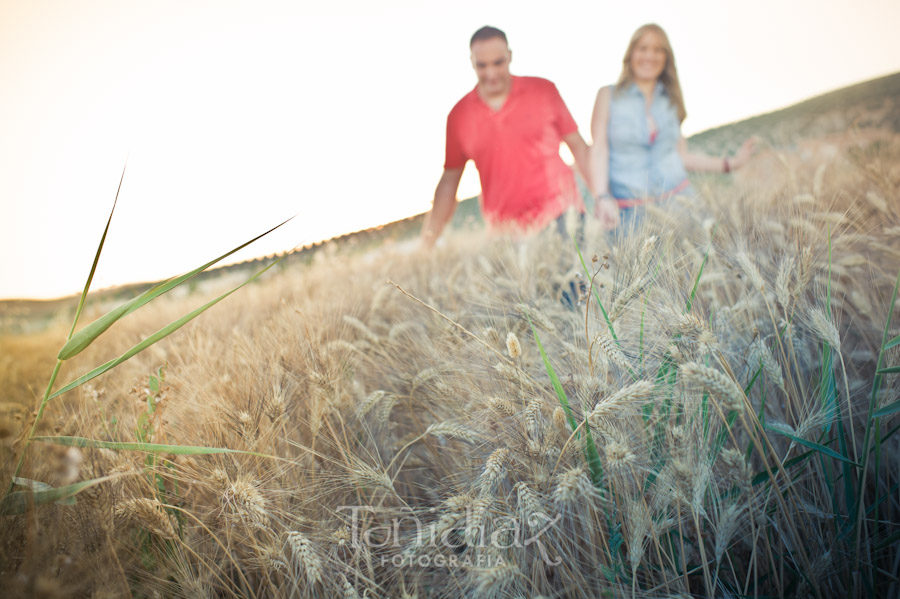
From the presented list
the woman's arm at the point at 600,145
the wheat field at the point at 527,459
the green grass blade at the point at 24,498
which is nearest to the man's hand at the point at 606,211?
the woman's arm at the point at 600,145

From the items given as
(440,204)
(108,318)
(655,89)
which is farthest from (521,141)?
(108,318)

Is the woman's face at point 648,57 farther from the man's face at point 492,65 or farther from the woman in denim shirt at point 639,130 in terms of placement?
the man's face at point 492,65

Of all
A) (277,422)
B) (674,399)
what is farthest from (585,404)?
(277,422)

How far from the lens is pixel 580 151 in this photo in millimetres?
3086

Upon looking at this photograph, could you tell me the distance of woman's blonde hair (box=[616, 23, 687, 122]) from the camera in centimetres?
293

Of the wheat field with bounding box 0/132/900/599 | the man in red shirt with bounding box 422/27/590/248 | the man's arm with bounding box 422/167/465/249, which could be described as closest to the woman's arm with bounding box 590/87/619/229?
the man in red shirt with bounding box 422/27/590/248

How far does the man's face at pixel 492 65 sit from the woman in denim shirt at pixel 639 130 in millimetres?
673

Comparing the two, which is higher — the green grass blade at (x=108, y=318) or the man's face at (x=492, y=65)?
the man's face at (x=492, y=65)

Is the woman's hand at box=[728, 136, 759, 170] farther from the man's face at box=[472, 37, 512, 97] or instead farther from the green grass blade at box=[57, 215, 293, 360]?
the green grass blade at box=[57, 215, 293, 360]

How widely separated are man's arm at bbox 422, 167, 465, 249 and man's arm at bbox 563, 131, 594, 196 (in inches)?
31.6

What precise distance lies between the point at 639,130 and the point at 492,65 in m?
1.08

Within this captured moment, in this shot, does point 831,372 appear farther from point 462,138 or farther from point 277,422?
point 462,138

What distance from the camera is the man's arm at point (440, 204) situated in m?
3.04

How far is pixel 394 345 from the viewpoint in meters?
1.40
